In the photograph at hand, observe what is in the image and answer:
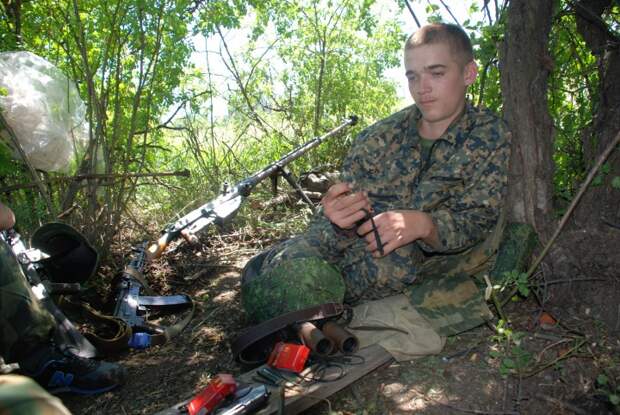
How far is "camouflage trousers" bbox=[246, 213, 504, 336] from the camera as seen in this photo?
8.36 ft

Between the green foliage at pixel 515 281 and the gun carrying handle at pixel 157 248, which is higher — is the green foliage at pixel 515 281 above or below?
below

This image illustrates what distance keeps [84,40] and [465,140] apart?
9.00 ft

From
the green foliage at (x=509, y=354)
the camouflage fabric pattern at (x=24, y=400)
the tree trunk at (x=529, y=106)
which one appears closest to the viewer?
the camouflage fabric pattern at (x=24, y=400)

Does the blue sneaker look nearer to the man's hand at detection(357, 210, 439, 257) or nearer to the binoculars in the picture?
the binoculars

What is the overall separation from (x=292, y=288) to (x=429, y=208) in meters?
0.81

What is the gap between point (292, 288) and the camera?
257 cm

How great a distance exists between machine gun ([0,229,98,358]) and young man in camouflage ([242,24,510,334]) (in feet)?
2.78

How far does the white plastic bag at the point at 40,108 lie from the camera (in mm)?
3484

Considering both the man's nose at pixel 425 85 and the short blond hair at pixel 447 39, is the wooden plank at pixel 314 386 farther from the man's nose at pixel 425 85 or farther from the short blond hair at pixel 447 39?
the short blond hair at pixel 447 39

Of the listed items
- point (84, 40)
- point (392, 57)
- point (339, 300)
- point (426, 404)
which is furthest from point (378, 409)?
point (392, 57)

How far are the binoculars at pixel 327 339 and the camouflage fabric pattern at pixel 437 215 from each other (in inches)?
17.2

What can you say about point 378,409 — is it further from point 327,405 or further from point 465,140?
point 465,140

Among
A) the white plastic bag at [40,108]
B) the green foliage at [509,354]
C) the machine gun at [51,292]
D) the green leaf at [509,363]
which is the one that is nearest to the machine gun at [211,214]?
the machine gun at [51,292]

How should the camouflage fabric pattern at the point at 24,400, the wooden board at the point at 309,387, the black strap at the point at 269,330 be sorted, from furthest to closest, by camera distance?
the black strap at the point at 269,330, the wooden board at the point at 309,387, the camouflage fabric pattern at the point at 24,400
